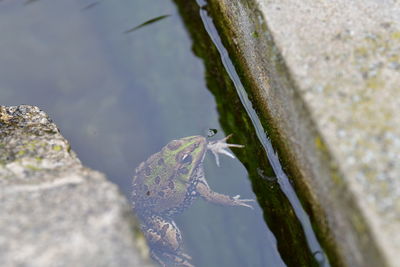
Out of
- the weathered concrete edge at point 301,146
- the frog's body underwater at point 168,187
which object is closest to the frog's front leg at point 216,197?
the frog's body underwater at point 168,187

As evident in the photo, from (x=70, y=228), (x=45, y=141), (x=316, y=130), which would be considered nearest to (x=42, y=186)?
(x=70, y=228)

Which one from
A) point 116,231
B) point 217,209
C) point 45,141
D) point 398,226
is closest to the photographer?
point 398,226

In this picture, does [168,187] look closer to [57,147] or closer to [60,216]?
[57,147]

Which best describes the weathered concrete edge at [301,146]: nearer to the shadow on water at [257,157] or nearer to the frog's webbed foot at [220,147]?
the shadow on water at [257,157]

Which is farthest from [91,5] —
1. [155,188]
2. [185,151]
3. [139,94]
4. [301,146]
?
[301,146]

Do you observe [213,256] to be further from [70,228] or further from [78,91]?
[78,91]

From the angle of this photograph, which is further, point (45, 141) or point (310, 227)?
point (310, 227)

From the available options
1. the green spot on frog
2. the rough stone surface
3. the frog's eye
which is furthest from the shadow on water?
the green spot on frog
